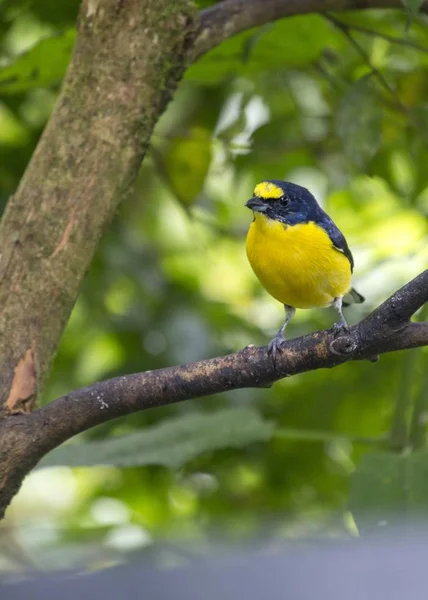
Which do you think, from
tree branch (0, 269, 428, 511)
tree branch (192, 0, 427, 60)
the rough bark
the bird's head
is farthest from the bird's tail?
tree branch (0, 269, 428, 511)

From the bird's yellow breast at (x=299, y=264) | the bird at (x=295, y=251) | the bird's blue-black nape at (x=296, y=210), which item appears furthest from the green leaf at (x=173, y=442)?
the bird's blue-black nape at (x=296, y=210)

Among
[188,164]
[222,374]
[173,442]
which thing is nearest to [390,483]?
[173,442]

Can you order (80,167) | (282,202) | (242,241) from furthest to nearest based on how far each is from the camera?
(242,241) < (282,202) < (80,167)

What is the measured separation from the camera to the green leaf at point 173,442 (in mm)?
2662

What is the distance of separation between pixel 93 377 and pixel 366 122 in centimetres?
170

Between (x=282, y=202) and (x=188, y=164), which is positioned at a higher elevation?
(x=188, y=164)

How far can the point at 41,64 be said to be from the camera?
301 centimetres

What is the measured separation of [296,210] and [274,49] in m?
0.55

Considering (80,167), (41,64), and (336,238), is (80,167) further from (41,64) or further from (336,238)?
(336,238)

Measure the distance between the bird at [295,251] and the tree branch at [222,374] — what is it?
822mm

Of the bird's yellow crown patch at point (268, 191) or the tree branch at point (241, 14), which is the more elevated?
the tree branch at point (241, 14)

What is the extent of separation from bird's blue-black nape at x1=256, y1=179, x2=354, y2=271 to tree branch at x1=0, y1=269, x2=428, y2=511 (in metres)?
1.17

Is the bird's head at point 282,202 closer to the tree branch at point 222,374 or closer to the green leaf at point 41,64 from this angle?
the green leaf at point 41,64

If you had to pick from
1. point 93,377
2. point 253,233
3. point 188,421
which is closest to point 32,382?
point 188,421
